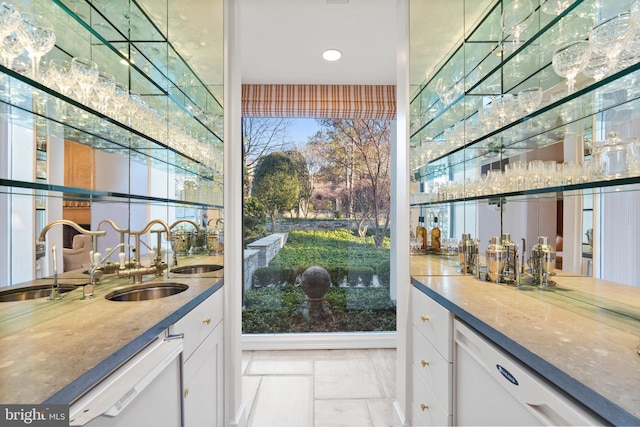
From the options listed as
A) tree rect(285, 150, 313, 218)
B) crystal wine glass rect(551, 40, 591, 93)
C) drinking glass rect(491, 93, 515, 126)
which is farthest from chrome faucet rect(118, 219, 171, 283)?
crystal wine glass rect(551, 40, 591, 93)

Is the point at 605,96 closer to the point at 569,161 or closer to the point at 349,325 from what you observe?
the point at 569,161

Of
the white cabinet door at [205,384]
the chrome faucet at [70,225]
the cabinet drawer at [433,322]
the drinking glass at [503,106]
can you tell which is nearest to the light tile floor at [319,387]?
the white cabinet door at [205,384]

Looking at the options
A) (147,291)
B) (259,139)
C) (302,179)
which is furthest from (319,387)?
(259,139)

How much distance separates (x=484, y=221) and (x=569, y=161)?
0.63m

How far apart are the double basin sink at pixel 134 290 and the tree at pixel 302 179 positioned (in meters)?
1.54

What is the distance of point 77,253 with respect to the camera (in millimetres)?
1514

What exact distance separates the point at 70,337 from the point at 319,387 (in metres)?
2.03

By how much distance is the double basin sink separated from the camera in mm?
1248

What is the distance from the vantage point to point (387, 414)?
2.15m

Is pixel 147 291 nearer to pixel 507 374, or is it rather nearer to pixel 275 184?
pixel 507 374

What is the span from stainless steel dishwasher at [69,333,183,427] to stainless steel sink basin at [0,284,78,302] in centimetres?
67

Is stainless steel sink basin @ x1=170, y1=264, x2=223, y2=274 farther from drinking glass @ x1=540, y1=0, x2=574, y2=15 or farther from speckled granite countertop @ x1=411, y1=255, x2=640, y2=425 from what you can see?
drinking glass @ x1=540, y1=0, x2=574, y2=15

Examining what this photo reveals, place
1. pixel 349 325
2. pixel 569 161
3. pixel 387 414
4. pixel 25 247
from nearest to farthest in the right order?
1. pixel 25 247
2. pixel 569 161
3. pixel 387 414
4. pixel 349 325

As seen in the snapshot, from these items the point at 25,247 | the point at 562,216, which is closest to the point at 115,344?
the point at 25,247
